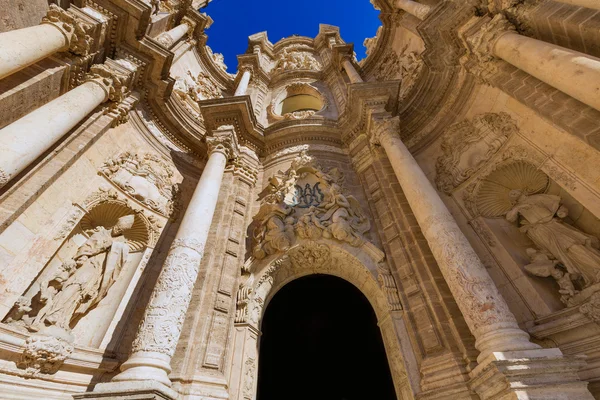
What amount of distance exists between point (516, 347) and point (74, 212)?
7.36 meters

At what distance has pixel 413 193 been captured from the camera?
610 cm

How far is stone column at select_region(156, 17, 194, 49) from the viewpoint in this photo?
11273mm

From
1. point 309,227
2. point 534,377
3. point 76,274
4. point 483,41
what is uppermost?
point 483,41

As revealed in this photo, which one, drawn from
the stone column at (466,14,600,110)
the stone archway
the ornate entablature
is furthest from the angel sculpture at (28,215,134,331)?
the ornate entablature

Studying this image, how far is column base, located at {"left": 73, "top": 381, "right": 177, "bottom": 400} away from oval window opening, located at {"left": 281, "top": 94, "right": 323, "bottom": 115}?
12.5 m

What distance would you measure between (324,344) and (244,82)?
1092cm

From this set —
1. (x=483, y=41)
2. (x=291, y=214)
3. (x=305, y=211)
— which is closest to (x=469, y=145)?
(x=483, y=41)

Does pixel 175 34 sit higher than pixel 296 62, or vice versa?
pixel 296 62

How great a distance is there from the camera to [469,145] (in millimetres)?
7230

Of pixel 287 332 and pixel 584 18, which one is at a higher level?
pixel 584 18

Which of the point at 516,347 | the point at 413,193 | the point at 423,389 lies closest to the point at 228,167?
the point at 413,193

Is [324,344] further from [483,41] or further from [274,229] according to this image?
[483,41]

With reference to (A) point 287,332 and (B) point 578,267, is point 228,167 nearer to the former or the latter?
(A) point 287,332

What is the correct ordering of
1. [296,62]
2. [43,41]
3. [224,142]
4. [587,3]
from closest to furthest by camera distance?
[587,3] → [43,41] → [224,142] → [296,62]
